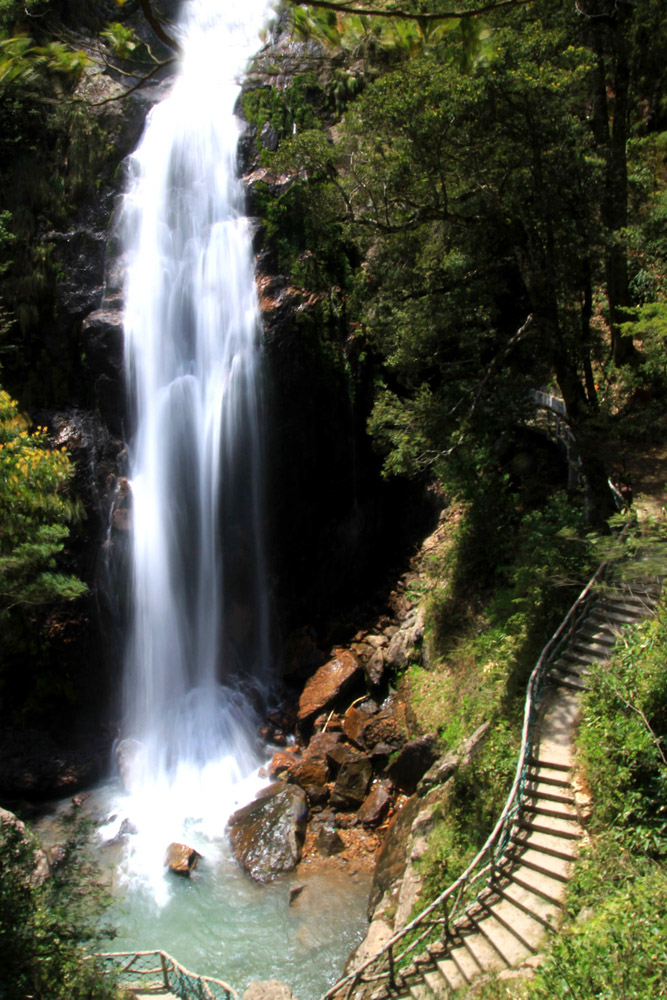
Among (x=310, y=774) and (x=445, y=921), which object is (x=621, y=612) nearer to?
(x=445, y=921)

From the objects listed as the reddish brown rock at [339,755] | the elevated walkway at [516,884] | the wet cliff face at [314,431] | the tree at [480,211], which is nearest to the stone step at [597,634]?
the elevated walkway at [516,884]

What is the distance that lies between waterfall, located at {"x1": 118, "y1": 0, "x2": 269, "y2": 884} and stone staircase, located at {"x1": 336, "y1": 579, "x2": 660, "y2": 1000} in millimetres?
6841

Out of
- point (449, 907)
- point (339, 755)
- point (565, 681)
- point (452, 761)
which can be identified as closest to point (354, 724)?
point (339, 755)

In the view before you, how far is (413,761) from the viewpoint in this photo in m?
11.4

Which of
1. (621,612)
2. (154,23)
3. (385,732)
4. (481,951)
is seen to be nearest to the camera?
(154,23)

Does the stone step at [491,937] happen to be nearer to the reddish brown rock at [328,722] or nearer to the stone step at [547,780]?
the stone step at [547,780]

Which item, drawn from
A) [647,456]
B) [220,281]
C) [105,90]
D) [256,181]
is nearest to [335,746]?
[647,456]

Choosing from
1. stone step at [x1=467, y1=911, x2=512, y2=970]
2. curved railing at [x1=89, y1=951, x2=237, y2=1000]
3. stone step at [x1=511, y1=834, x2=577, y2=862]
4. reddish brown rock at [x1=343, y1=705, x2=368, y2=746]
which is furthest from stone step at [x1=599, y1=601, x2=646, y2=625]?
curved railing at [x1=89, y1=951, x2=237, y2=1000]

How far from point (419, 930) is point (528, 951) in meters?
1.80

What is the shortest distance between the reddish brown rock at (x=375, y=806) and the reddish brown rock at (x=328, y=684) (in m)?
2.34

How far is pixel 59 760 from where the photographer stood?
45.2 feet

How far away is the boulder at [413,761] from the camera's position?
11.3 meters

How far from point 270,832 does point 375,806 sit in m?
1.91

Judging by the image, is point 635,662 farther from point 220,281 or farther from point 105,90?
point 105,90
